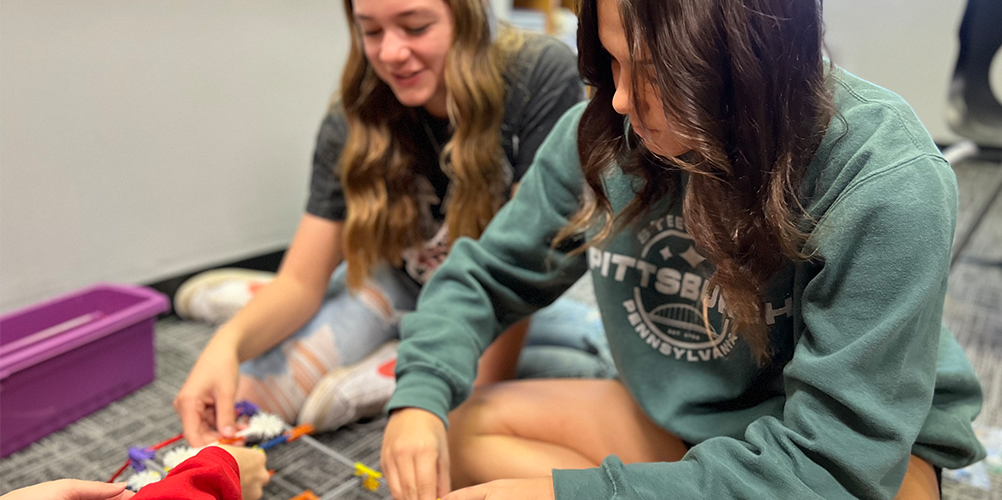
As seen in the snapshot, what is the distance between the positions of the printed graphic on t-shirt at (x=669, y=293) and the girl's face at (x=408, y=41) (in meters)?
0.37

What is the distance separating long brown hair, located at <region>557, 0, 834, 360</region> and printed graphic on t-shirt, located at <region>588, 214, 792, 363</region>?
2.8 inches

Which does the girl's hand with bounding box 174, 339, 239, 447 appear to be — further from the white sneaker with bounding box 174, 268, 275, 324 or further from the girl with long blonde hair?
the white sneaker with bounding box 174, 268, 275, 324

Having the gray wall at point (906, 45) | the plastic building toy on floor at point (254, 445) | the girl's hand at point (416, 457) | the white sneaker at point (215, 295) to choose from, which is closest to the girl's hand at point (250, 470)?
the plastic building toy on floor at point (254, 445)

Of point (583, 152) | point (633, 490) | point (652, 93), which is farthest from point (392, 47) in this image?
point (633, 490)

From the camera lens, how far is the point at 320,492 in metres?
0.73

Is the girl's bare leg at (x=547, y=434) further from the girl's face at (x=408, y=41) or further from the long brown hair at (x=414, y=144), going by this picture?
the girl's face at (x=408, y=41)

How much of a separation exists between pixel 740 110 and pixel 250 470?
537 mm

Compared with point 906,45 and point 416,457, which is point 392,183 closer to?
point 416,457

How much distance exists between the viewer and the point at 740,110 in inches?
18.3

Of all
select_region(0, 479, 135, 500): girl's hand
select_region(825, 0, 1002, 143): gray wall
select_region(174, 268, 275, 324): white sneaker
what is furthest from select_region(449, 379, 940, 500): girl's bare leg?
select_region(825, 0, 1002, 143): gray wall

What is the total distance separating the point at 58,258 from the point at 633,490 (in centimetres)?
112

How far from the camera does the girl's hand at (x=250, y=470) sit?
2.15 ft

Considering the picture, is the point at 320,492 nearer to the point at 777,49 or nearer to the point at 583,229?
the point at 583,229

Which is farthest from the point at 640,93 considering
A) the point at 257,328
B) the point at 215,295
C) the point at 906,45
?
the point at 906,45
